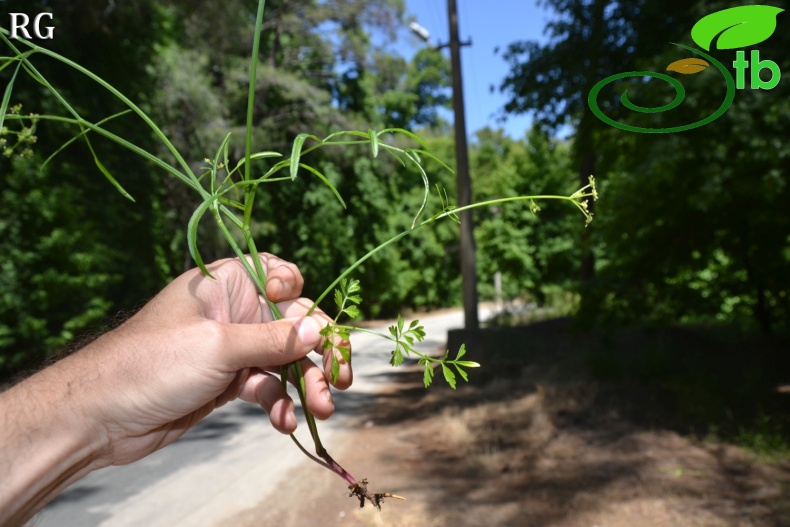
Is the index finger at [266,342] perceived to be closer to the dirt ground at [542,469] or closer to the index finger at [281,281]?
the index finger at [281,281]

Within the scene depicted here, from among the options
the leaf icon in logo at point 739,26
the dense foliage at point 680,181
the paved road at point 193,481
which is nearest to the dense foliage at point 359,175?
the dense foliage at point 680,181

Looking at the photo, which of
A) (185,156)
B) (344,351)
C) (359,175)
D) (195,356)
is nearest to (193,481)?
(195,356)

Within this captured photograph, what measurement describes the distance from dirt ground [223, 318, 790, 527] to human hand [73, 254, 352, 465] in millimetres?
2084

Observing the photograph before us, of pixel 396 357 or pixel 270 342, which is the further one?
pixel 270 342

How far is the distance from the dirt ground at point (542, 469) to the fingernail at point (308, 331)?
7.77 feet

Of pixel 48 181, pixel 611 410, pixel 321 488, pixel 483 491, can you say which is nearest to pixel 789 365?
pixel 611 410

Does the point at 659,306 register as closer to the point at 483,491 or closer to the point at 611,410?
the point at 611,410

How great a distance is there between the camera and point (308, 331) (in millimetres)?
1135

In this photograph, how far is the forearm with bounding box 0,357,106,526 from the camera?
128cm

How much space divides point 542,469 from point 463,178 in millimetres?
4790

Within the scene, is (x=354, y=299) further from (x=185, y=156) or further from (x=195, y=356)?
(x=185, y=156)

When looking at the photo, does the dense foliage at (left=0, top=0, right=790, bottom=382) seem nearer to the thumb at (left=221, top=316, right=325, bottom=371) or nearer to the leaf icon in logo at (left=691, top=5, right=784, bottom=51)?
the thumb at (left=221, top=316, right=325, bottom=371)

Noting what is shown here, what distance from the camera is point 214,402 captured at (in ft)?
5.17

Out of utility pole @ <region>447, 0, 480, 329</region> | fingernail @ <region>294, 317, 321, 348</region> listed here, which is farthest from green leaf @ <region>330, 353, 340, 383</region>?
utility pole @ <region>447, 0, 480, 329</region>
